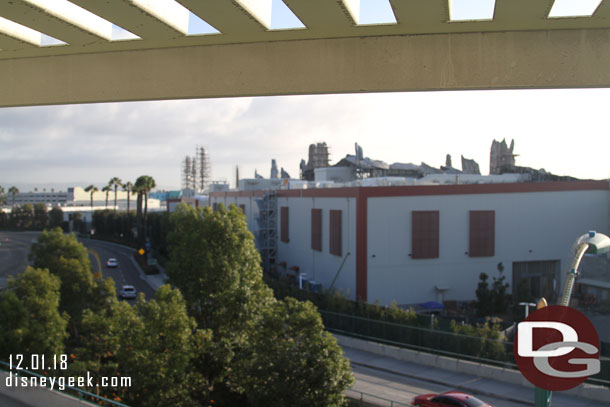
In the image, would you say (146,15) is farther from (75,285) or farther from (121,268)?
(121,268)

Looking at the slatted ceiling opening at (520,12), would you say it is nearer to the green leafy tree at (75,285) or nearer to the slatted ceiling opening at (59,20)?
the slatted ceiling opening at (59,20)

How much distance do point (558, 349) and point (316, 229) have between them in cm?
2988

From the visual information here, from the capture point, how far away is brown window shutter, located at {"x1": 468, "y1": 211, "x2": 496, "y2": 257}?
29359mm

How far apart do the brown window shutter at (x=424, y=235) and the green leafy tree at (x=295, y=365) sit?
16.9 meters

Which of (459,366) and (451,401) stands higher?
(451,401)

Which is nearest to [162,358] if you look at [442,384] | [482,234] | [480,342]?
[442,384]

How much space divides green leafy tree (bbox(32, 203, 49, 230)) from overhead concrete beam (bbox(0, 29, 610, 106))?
99701 millimetres

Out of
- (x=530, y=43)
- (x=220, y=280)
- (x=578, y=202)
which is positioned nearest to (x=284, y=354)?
(x=220, y=280)

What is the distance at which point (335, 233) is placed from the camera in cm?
3009

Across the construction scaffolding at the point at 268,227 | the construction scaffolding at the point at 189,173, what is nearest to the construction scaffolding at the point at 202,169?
the construction scaffolding at the point at 189,173

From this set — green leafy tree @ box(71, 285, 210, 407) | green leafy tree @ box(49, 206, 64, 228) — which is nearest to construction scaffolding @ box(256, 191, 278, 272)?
green leafy tree @ box(71, 285, 210, 407)

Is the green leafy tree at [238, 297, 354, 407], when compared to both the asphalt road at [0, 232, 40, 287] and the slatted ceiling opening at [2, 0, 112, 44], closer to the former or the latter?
the slatted ceiling opening at [2, 0, 112, 44]

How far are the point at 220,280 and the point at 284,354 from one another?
5.63 metres

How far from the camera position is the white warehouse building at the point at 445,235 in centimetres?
2803
